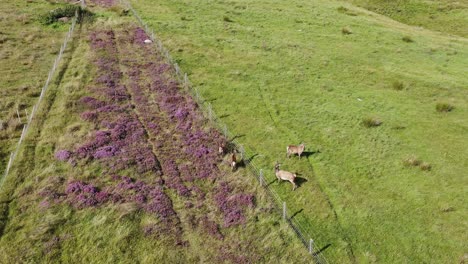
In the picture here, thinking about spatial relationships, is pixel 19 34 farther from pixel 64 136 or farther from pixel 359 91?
pixel 359 91

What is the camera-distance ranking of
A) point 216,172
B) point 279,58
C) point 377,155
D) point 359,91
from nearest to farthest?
point 216,172 → point 377,155 → point 359,91 → point 279,58

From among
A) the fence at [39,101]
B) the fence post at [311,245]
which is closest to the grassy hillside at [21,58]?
the fence at [39,101]

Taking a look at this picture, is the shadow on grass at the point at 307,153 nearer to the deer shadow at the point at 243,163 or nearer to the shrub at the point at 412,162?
the deer shadow at the point at 243,163

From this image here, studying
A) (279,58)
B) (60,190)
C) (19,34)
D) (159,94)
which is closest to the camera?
(60,190)

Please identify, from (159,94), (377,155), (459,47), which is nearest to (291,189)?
(377,155)

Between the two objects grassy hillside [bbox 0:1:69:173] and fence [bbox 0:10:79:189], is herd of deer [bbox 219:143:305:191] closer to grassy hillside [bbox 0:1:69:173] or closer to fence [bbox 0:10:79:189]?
fence [bbox 0:10:79:189]

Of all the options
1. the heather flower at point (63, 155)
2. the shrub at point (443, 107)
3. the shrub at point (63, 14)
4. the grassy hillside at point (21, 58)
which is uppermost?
the shrub at point (63, 14)
